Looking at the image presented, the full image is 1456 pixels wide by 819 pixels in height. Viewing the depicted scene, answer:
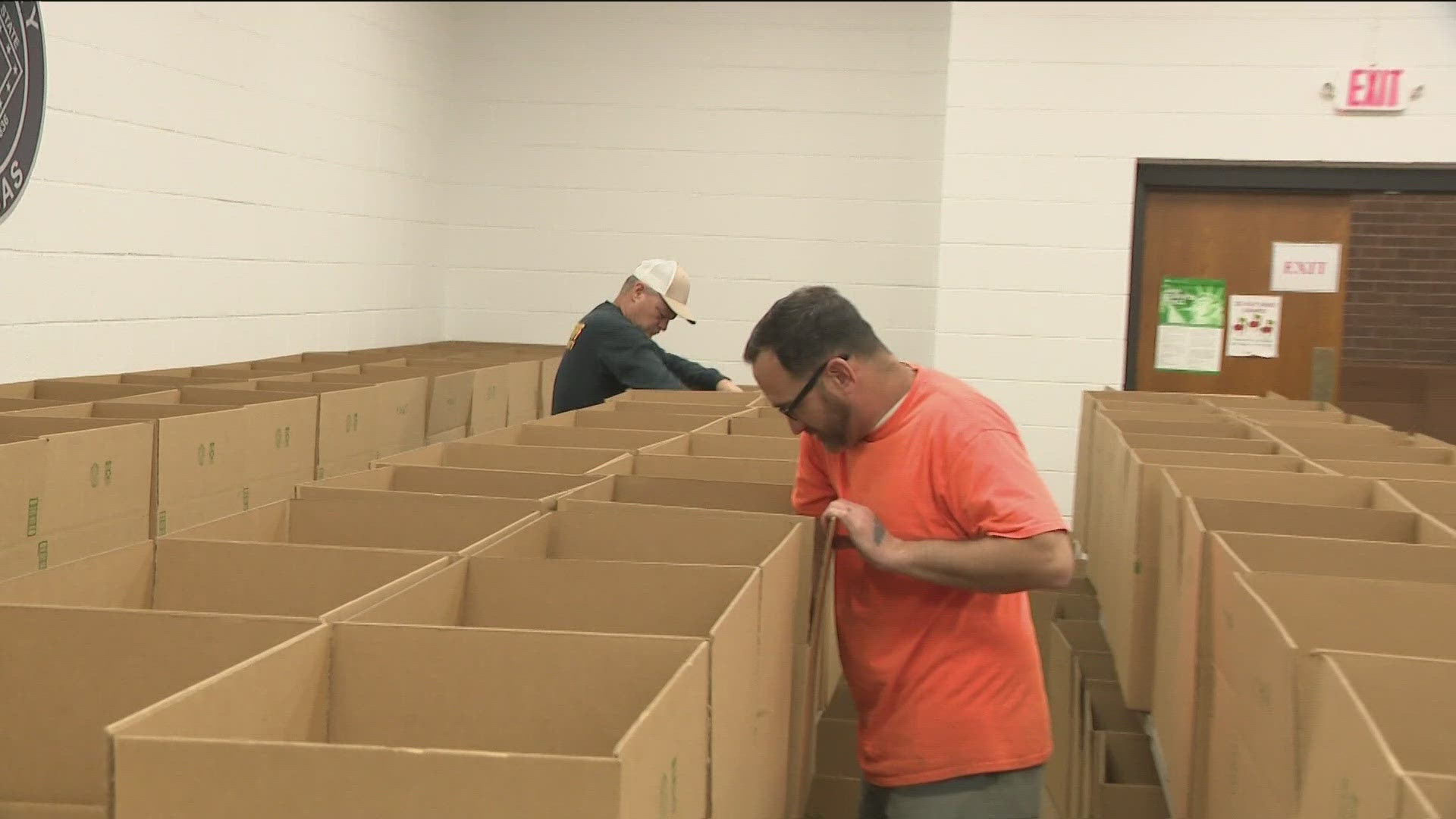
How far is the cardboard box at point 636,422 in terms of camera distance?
11.3 ft

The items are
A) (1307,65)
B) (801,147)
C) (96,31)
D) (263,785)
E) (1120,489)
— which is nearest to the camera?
(263,785)

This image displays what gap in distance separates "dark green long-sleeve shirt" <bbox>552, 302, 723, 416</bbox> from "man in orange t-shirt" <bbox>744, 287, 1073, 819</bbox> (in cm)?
220

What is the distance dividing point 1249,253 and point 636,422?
408cm

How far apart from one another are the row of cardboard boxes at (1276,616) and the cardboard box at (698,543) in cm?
60

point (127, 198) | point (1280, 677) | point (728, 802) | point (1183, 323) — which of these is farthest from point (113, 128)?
point (1183, 323)

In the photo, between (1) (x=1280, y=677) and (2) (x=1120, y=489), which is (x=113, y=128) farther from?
(1) (x=1280, y=677)

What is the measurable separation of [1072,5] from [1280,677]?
5532 millimetres

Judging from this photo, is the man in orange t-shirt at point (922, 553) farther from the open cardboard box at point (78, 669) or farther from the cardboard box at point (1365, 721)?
the open cardboard box at point (78, 669)

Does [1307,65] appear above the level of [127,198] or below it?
above

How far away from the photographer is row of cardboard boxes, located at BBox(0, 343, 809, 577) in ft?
7.86

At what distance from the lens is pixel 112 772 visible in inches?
42.2

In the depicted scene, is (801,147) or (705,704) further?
(801,147)

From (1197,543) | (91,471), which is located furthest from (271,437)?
(1197,543)

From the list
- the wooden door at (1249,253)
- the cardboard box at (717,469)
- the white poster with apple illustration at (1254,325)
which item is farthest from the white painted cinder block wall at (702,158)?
the cardboard box at (717,469)
